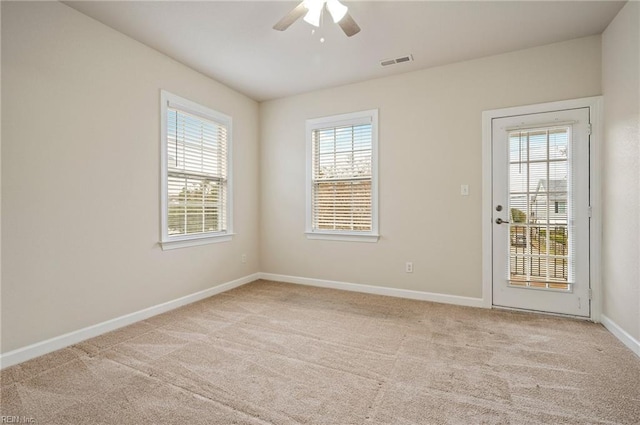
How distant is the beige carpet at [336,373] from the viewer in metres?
1.67

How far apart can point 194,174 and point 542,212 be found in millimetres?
3846

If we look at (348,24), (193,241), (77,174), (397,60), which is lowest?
(193,241)

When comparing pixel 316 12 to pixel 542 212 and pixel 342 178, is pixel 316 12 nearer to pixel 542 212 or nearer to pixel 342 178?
pixel 342 178

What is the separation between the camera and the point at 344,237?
13.6 ft

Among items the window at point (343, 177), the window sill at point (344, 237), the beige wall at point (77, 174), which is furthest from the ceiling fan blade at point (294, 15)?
the window sill at point (344, 237)

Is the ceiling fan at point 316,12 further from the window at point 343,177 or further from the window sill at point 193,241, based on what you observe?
the window sill at point 193,241

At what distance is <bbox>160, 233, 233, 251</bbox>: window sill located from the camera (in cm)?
329

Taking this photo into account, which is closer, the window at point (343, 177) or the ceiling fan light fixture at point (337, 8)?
the ceiling fan light fixture at point (337, 8)

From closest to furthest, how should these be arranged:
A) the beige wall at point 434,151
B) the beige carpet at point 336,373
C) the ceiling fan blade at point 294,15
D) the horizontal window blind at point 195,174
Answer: the beige carpet at point 336,373, the ceiling fan blade at point 294,15, the beige wall at point 434,151, the horizontal window blind at point 195,174

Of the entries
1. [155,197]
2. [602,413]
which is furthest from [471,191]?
[155,197]

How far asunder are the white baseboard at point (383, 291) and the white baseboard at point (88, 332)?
1.11 m

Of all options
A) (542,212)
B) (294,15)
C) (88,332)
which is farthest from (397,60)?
(88,332)

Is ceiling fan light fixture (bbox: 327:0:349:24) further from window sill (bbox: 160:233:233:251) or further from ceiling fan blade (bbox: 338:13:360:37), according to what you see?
window sill (bbox: 160:233:233:251)

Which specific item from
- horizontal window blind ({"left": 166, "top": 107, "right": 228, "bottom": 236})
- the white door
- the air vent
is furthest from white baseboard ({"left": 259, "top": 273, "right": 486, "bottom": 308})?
the air vent
